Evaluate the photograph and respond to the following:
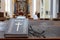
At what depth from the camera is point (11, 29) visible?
194 centimetres

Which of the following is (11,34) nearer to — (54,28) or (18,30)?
(18,30)

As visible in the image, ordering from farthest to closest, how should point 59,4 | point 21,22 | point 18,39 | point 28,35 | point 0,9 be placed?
1. point 0,9
2. point 59,4
3. point 21,22
4. point 28,35
5. point 18,39

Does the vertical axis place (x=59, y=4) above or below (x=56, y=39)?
above

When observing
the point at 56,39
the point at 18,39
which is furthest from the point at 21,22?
the point at 56,39

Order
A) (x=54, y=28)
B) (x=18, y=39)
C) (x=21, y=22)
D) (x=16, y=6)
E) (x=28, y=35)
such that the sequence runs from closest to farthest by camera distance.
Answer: (x=18, y=39) < (x=28, y=35) < (x=21, y=22) < (x=54, y=28) < (x=16, y=6)

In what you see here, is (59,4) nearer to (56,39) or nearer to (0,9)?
(0,9)

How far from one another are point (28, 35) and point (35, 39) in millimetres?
133

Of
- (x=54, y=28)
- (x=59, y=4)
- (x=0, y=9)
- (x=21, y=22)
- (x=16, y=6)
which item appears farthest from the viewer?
(x=16, y=6)

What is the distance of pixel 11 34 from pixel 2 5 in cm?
1372

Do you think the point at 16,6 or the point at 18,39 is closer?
the point at 18,39

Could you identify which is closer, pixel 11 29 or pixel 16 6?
pixel 11 29

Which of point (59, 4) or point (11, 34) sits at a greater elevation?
point (59, 4)

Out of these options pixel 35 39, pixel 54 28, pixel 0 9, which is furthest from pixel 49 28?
pixel 0 9

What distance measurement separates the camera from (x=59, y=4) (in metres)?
10.2
